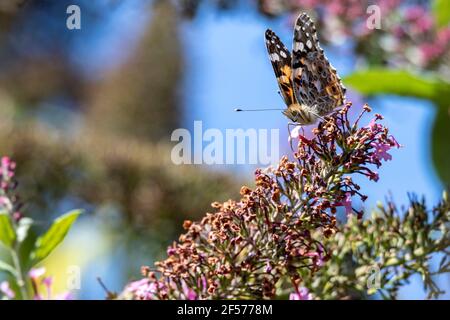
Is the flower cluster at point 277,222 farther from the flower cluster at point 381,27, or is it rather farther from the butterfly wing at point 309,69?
the flower cluster at point 381,27

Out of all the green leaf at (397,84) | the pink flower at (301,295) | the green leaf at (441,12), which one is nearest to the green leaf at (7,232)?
the pink flower at (301,295)

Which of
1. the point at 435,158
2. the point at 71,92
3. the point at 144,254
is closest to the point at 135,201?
the point at 144,254

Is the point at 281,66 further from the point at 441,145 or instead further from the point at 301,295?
the point at 441,145

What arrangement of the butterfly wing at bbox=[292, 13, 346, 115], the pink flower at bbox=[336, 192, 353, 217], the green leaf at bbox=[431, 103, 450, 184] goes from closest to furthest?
1. the pink flower at bbox=[336, 192, 353, 217]
2. the butterfly wing at bbox=[292, 13, 346, 115]
3. the green leaf at bbox=[431, 103, 450, 184]

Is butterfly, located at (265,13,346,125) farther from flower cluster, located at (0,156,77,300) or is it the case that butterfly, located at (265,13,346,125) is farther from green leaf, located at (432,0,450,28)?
green leaf, located at (432,0,450,28)

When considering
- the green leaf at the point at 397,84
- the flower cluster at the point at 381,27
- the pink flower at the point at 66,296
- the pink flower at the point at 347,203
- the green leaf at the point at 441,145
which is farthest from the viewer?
the flower cluster at the point at 381,27

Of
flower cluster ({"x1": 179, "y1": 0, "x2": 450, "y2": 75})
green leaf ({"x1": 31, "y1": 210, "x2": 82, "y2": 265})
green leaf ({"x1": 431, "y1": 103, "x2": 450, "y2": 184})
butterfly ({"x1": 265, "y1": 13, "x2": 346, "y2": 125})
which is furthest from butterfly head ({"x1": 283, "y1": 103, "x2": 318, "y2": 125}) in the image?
flower cluster ({"x1": 179, "y1": 0, "x2": 450, "y2": 75})
